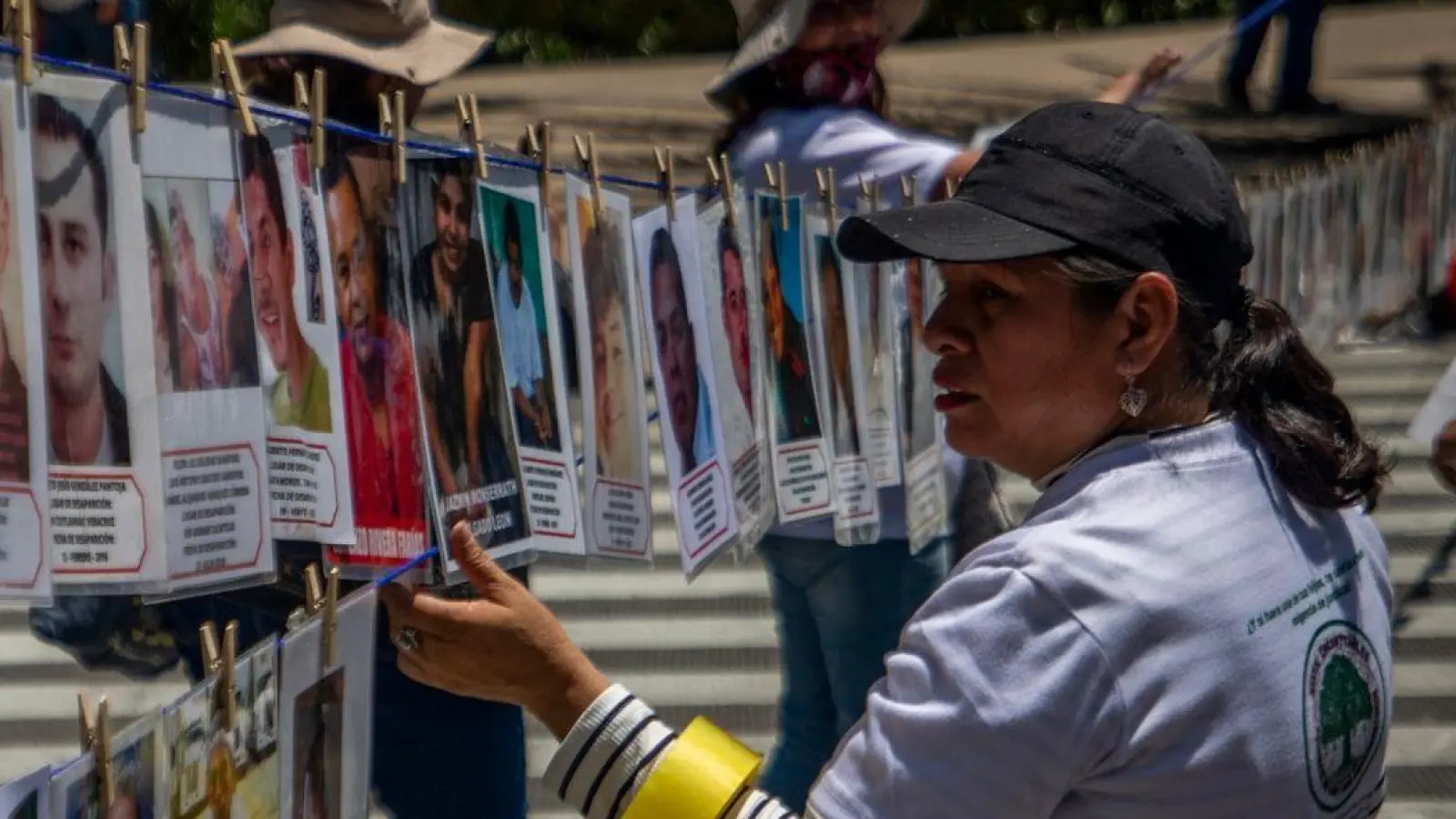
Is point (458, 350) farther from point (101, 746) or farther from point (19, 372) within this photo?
point (101, 746)

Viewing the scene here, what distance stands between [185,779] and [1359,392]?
693cm

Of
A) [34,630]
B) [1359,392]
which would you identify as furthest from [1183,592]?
[1359,392]

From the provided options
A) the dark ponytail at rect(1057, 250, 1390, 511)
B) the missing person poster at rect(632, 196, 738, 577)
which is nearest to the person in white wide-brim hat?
the missing person poster at rect(632, 196, 738, 577)

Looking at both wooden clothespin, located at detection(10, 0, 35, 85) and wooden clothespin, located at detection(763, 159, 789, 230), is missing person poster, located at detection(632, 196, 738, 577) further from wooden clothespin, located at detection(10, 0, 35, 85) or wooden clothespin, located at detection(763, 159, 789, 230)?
wooden clothespin, located at detection(10, 0, 35, 85)

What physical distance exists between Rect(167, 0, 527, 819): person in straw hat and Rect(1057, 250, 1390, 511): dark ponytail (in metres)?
1.20

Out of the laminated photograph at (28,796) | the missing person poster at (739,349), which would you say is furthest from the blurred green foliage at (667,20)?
the laminated photograph at (28,796)

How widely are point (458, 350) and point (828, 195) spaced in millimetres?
1146

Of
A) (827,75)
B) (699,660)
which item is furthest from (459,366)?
(699,660)

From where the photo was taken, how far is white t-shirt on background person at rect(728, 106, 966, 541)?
11.2ft

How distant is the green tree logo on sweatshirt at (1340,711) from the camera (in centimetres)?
179

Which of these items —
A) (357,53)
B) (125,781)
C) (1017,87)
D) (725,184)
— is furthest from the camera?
(1017,87)

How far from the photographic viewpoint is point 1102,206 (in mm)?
1802

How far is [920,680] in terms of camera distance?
1726 mm

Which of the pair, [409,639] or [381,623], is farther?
[381,623]
